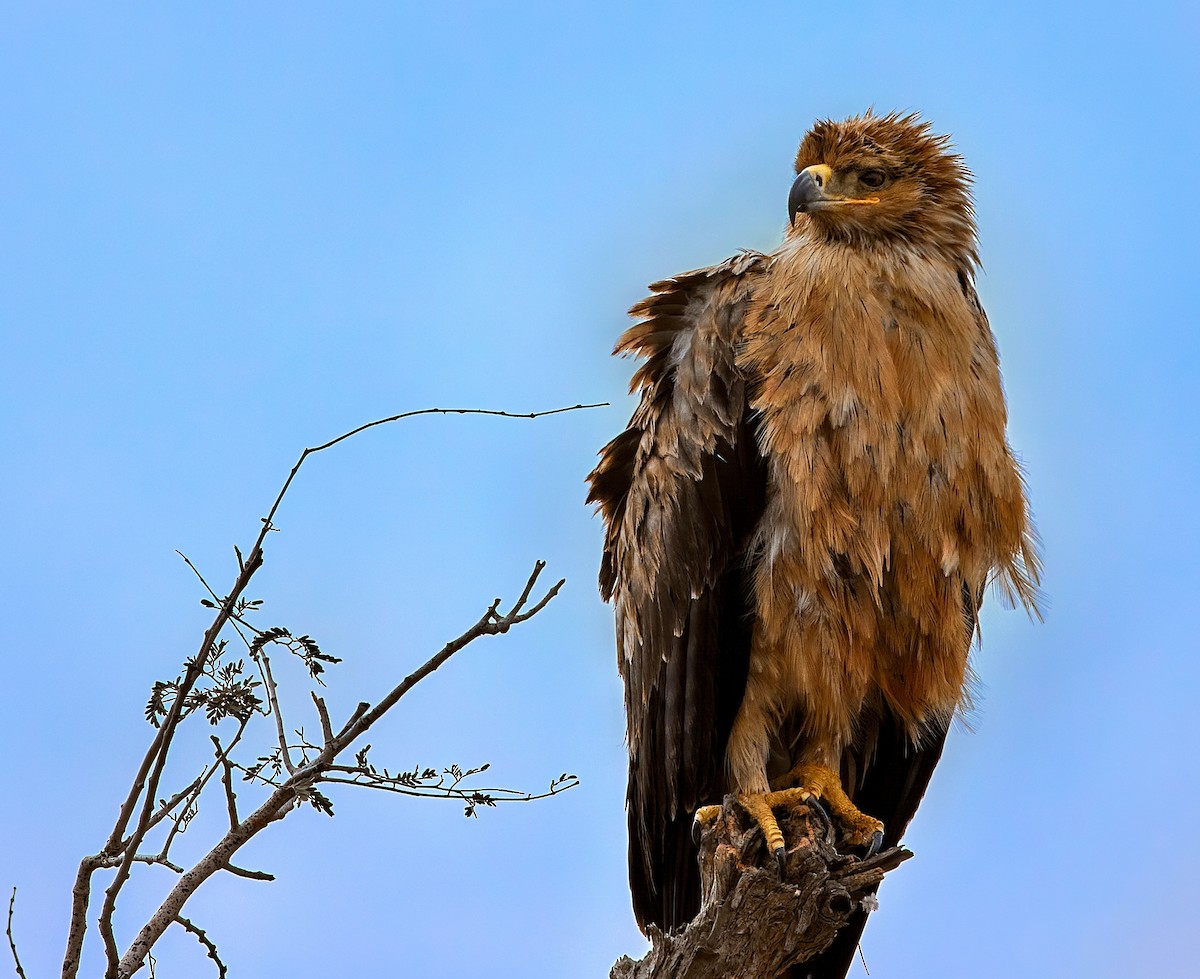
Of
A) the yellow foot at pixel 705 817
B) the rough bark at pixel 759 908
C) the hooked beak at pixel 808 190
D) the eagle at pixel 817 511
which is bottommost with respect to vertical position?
the rough bark at pixel 759 908

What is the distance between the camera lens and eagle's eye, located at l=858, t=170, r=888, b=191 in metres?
5.34

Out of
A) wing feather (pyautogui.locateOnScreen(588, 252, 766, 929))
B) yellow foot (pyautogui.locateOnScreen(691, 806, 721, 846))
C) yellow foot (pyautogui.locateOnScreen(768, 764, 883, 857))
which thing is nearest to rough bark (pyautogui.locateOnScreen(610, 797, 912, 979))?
yellow foot (pyautogui.locateOnScreen(691, 806, 721, 846))

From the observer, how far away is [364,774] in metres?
4.27

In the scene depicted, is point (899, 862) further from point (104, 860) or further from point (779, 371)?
point (104, 860)

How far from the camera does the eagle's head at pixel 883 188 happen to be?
5.25 meters

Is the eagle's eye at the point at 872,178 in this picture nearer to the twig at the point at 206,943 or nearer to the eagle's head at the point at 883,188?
the eagle's head at the point at 883,188

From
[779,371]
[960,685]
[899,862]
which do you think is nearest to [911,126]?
[779,371]

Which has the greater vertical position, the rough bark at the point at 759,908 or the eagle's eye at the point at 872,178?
the eagle's eye at the point at 872,178

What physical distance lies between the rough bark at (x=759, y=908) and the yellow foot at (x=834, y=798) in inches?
9.0

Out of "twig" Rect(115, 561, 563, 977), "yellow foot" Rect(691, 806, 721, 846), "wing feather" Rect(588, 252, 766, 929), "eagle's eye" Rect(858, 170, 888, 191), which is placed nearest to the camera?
"twig" Rect(115, 561, 563, 977)

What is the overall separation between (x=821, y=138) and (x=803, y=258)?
58cm

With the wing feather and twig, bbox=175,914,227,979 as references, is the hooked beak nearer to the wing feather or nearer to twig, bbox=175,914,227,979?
the wing feather

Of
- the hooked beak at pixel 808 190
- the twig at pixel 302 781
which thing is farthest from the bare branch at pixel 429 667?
the hooked beak at pixel 808 190

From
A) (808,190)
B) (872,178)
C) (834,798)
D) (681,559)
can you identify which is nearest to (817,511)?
(681,559)
